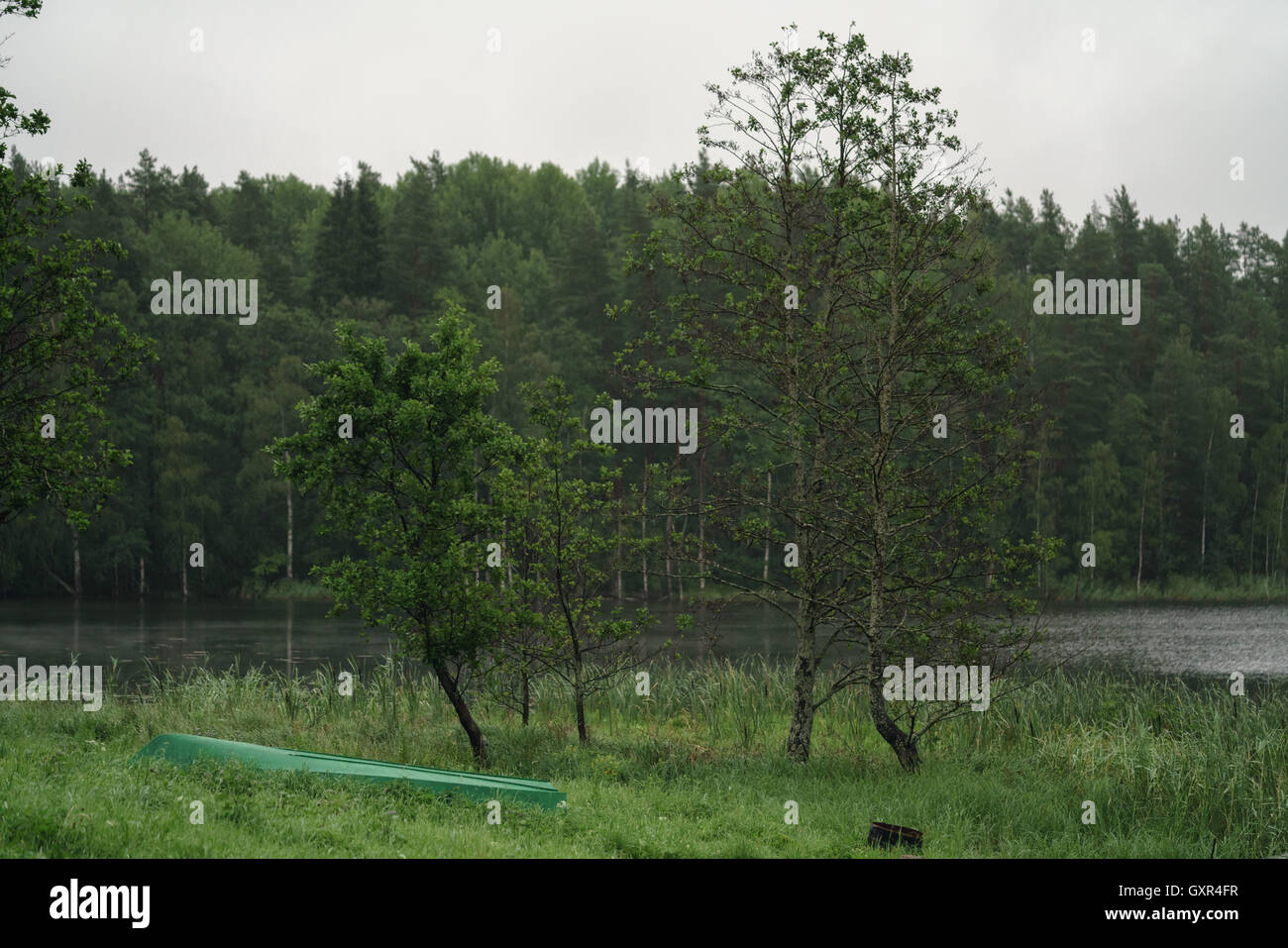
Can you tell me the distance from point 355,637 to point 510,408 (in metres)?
19.3

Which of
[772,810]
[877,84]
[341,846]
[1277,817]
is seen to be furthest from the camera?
[877,84]

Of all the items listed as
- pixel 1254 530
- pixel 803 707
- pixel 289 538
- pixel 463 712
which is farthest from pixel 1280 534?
pixel 463 712

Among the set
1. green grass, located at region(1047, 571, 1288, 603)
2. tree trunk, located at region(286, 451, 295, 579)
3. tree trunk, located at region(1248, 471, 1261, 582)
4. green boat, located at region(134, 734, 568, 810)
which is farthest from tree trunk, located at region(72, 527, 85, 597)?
tree trunk, located at region(1248, 471, 1261, 582)

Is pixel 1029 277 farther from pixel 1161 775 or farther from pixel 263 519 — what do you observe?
pixel 1161 775

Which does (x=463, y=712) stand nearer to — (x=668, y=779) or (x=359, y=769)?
(x=668, y=779)

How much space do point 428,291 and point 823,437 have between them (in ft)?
191

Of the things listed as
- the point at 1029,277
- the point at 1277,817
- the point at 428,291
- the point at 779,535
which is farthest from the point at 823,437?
the point at 1029,277

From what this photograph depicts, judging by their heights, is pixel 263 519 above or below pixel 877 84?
below

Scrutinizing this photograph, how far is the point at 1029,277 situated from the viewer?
73.8 m

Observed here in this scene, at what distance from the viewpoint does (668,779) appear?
1398cm

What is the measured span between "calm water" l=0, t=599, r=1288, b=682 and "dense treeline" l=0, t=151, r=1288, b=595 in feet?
21.9

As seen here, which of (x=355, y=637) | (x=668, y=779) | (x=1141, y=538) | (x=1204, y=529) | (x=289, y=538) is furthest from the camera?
(x=1204, y=529)

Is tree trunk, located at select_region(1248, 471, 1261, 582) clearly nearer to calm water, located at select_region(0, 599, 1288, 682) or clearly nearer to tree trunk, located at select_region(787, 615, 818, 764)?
calm water, located at select_region(0, 599, 1288, 682)

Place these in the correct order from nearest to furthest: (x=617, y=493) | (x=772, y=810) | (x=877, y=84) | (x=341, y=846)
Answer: (x=341, y=846)
(x=772, y=810)
(x=877, y=84)
(x=617, y=493)
